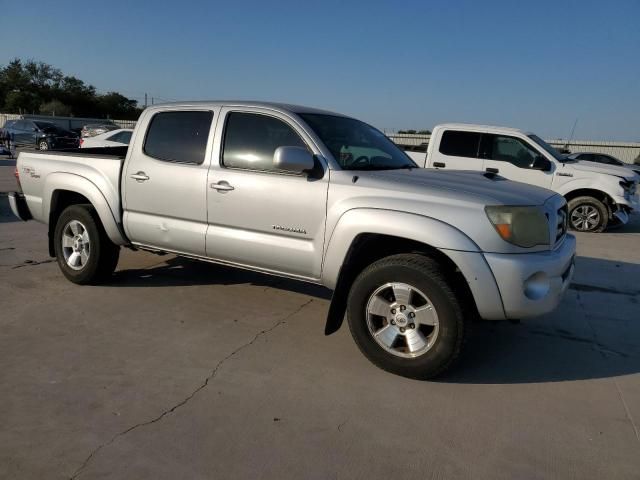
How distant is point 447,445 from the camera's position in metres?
2.77

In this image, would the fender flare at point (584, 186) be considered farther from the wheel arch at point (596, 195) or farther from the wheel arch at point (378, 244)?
the wheel arch at point (378, 244)

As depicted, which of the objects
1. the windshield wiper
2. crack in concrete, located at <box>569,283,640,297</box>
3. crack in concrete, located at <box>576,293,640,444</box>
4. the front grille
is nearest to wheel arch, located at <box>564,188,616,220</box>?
crack in concrete, located at <box>569,283,640,297</box>

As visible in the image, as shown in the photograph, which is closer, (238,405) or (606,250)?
(238,405)

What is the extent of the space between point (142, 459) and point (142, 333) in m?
1.64

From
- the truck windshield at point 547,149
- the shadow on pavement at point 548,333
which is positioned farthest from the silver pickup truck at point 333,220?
the truck windshield at point 547,149

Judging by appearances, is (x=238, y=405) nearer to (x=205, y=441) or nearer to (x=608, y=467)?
(x=205, y=441)

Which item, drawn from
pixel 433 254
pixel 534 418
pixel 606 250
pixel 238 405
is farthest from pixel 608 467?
pixel 606 250

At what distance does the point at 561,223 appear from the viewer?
3865mm

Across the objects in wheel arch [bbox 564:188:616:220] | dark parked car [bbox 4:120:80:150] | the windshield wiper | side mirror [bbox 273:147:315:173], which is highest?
side mirror [bbox 273:147:315:173]

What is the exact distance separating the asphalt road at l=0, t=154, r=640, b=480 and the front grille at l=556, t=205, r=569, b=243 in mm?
930

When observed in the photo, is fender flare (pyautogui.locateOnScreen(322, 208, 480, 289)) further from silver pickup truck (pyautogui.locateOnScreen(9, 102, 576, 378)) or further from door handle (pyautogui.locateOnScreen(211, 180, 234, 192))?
door handle (pyautogui.locateOnScreen(211, 180, 234, 192))

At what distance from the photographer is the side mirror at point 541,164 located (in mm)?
9734

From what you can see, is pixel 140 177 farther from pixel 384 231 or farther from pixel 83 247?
pixel 384 231

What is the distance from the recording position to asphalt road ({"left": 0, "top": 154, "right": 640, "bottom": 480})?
2.59 metres
